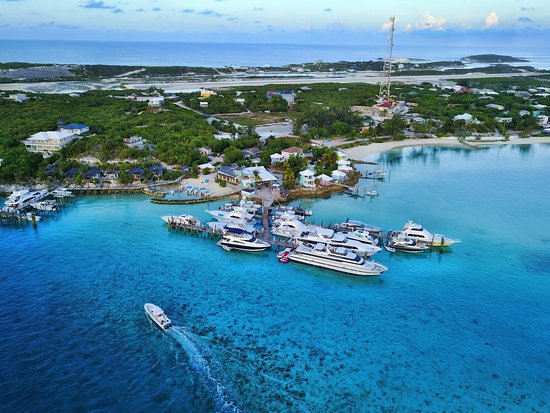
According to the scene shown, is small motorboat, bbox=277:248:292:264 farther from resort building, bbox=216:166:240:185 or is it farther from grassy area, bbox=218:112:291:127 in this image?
grassy area, bbox=218:112:291:127

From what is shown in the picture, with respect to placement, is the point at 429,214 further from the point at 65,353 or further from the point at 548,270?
the point at 65,353

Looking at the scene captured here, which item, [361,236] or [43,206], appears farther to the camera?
[43,206]

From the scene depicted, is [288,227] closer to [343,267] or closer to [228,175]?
[343,267]

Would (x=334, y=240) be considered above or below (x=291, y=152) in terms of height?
below

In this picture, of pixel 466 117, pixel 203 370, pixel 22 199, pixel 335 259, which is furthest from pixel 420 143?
pixel 203 370

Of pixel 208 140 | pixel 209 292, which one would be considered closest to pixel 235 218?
pixel 209 292
